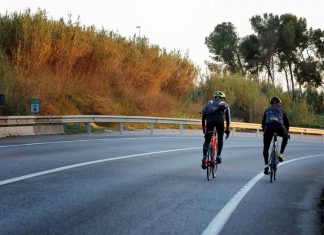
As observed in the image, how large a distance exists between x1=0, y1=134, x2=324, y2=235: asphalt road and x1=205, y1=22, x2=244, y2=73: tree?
77.8 meters

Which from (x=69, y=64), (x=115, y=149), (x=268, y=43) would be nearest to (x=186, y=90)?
(x=69, y=64)

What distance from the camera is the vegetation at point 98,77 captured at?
90.7ft

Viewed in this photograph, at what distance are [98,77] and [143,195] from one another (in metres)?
24.1

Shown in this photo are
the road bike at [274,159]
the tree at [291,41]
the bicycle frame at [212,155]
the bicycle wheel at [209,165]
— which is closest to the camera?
the bicycle wheel at [209,165]

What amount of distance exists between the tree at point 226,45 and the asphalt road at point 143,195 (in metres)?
77.8

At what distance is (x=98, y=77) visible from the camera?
33.4 m

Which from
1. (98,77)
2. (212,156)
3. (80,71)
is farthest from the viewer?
(98,77)

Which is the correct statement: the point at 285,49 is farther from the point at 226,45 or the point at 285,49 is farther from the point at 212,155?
the point at 212,155

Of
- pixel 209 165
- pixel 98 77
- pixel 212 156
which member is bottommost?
pixel 209 165

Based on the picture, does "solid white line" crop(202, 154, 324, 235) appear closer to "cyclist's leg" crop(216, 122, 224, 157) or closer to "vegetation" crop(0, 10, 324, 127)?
"cyclist's leg" crop(216, 122, 224, 157)

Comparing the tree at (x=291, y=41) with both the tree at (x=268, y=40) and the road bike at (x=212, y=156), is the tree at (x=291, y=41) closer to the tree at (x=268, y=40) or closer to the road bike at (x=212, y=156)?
the tree at (x=268, y=40)

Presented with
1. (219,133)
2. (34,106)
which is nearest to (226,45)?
(34,106)

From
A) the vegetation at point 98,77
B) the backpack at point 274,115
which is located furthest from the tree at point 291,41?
the backpack at point 274,115

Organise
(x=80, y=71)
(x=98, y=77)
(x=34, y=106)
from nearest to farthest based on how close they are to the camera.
→ (x=34, y=106)
(x=80, y=71)
(x=98, y=77)
